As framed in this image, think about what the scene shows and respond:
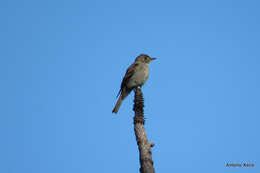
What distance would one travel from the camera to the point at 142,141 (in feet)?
24.3

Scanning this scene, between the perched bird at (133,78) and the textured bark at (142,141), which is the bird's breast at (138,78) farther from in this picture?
the textured bark at (142,141)

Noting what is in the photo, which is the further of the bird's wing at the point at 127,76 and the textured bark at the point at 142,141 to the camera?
the bird's wing at the point at 127,76

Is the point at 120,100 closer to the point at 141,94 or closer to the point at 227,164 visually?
the point at 141,94

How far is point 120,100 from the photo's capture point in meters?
13.0

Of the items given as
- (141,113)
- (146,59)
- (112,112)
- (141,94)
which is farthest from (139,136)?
(146,59)

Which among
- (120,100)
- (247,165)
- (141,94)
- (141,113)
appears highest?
(120,100)

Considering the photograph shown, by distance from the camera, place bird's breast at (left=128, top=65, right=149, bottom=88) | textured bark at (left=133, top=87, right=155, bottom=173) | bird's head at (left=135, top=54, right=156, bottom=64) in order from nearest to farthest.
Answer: textured bark at (left=133, top=87, right=155, bottom=173)
bird's breast at (left=128, top=65, right=149, bottom=88)
bird's head at (left=135, top=54, right=156, bottom=64)

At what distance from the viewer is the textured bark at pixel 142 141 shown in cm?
683

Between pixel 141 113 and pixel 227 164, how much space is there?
2931mm

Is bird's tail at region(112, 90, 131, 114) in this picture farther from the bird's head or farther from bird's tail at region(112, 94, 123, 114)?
the bird's head

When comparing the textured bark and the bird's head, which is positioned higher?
the bird's head

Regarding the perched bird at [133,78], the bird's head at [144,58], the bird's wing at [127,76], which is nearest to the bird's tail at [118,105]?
the perched bird at [133,78]

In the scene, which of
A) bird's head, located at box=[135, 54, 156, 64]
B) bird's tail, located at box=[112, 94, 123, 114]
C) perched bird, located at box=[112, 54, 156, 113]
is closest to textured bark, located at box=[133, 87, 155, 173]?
bird's tail, located at box=[112, 94, 123, 114]

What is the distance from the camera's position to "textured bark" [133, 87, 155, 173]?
22.4ft
